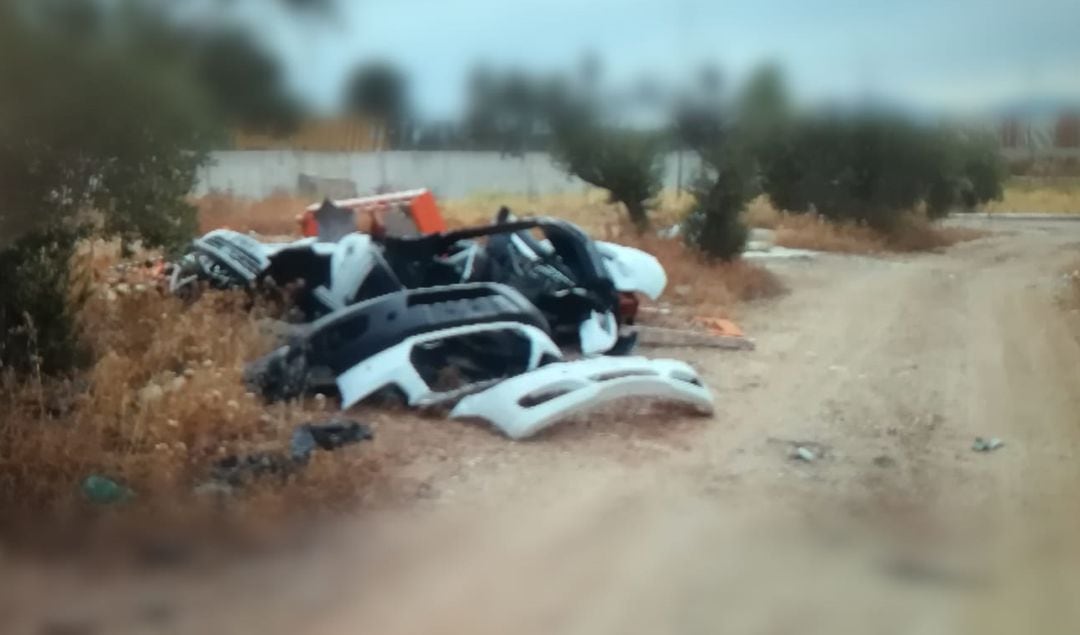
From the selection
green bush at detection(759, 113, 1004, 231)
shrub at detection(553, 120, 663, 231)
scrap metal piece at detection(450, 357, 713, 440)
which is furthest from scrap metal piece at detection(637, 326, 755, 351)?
green bush at detection(759, 113, 1004, 231)

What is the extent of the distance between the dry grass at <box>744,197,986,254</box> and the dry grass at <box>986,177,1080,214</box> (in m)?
0.49

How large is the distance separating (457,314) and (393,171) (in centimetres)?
153

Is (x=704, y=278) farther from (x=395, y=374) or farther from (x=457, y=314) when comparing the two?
(x=395, y=374)

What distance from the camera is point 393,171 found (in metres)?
2.77

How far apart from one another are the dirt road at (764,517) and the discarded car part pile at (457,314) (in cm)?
18

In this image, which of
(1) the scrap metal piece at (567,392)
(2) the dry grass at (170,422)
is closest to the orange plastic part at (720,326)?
(2) the dry grass at (170,422)

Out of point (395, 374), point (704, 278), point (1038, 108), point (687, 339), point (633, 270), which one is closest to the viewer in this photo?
point (1038, 108)

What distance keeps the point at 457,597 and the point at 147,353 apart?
6.72 ft

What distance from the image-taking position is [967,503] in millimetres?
2627

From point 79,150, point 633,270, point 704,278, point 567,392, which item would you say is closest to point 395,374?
point 567,392

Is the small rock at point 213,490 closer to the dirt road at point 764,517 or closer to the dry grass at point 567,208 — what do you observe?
the dirt road at point 764,517

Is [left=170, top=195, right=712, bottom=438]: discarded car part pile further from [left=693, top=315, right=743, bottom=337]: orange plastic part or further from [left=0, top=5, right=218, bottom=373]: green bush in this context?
[left=0, top=5, right=218, bottom=373]: green bush

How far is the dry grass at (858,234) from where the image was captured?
3695mm

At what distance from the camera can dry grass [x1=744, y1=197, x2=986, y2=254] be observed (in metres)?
3.70
